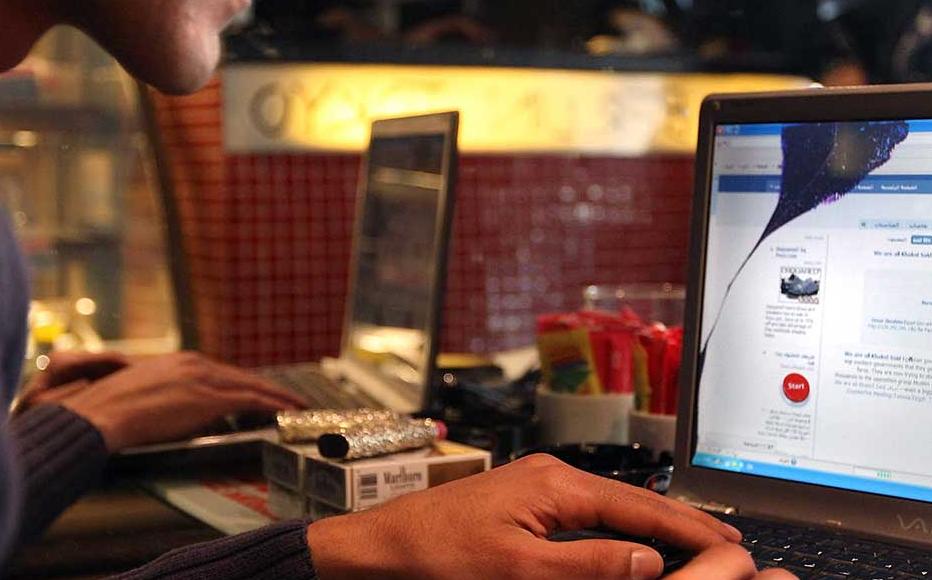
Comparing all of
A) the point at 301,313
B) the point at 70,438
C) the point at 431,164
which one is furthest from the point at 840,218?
the point at 301,313

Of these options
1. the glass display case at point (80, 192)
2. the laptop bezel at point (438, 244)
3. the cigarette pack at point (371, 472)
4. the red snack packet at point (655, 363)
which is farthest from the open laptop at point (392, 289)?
the glass display case at point (80, 192)

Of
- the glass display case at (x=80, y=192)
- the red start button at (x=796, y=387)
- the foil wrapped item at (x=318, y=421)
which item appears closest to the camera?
the red start button at (x=796, y=387)

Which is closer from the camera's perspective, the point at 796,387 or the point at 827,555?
the point at 827,555

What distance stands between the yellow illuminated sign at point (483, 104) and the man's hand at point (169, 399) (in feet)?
4.27

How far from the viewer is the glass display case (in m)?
2.84

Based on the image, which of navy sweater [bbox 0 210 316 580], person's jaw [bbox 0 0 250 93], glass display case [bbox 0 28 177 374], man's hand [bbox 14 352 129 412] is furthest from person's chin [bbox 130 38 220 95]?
glass display case [bbox 0 28 177 374]

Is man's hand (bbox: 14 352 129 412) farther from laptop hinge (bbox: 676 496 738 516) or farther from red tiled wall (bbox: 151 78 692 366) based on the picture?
red tiled wall (bbox: 151 78 692 366)

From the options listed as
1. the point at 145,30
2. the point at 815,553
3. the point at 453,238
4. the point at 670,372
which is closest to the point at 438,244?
the point at 670,372

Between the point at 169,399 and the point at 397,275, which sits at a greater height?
the point at 397,275

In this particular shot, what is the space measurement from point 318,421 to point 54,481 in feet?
1.07

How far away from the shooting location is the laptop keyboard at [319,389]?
1679mm

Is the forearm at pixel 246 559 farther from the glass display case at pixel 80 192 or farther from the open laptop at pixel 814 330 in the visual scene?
the glass display case at pixel 80 192

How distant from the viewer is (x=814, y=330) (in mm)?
1065

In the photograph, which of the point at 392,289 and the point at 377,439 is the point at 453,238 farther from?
the point at 377,439
